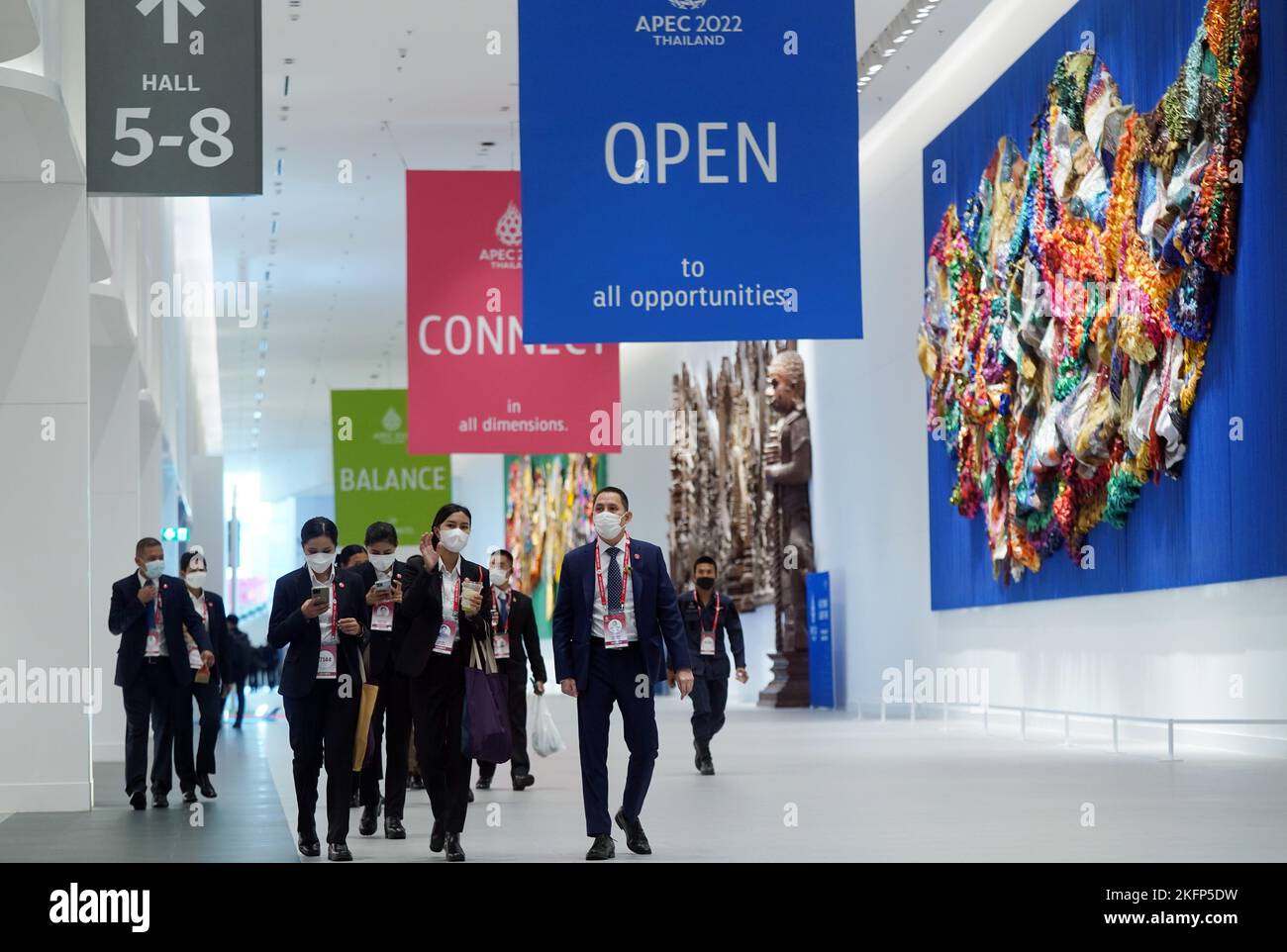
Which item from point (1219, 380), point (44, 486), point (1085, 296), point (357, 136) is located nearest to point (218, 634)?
point (44, 486)

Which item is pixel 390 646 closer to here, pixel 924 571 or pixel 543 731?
pixel 543 731

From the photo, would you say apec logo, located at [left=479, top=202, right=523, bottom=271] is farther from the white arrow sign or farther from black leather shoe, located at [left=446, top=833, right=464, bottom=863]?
black leather shoe, located at [left=446, top=833, right=464, bottom=863]

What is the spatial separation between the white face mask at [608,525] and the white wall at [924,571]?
22.9 feet

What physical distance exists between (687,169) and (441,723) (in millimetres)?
3286

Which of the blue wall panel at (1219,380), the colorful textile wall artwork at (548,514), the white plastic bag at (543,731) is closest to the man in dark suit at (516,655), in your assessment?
the white plastic bag at (543,731)

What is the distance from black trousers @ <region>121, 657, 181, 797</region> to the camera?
13.2 m

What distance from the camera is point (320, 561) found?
351 inches

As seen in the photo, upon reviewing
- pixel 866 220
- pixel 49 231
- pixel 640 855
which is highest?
pixel 866 220

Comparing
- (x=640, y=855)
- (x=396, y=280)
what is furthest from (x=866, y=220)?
(x=640, y=855)

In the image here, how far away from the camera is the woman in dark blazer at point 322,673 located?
348 inches

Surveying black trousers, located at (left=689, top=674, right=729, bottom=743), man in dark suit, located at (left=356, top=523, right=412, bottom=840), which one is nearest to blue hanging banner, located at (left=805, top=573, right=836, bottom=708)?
black trousers, located at (left=689, top=674, right=729, bottom=743)
